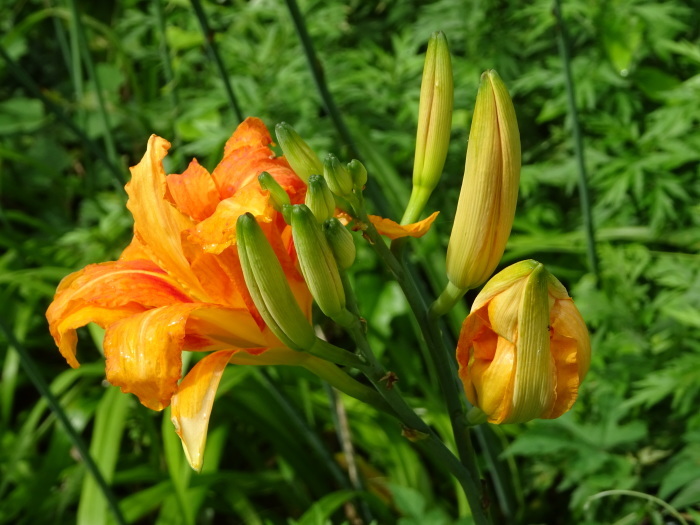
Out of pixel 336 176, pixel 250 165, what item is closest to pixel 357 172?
pixel 336 176

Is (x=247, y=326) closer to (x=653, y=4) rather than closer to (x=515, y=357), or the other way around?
(x=515, y=357)

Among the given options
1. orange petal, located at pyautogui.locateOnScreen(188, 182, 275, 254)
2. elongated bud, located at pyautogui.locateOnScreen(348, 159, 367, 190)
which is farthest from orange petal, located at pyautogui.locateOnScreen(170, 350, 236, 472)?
elongated bud, located at pyautogui.locateOnScreen(348, 159, 367, 190)

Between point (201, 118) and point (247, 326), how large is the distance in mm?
1738

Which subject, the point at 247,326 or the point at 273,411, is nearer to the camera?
the point at 247,326

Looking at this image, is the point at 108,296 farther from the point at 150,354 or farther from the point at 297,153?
the point at 297,153

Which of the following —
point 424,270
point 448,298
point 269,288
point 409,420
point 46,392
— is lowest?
point 424,270

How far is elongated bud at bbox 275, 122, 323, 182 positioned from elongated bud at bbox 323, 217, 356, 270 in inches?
3.1

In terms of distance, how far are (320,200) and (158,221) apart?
9.0 inches

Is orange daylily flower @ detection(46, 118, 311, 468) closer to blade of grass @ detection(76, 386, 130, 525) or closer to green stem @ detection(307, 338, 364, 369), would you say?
green stem @ detection(307, 338, 364, 369)

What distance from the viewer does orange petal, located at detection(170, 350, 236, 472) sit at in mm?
780

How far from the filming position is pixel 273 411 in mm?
2125

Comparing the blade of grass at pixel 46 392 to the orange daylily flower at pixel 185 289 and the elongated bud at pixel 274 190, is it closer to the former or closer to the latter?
the orange daylily flower at pixel 185 289

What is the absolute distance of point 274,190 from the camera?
78 centimetres

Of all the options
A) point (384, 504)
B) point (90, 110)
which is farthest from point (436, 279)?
point (90, 110)
